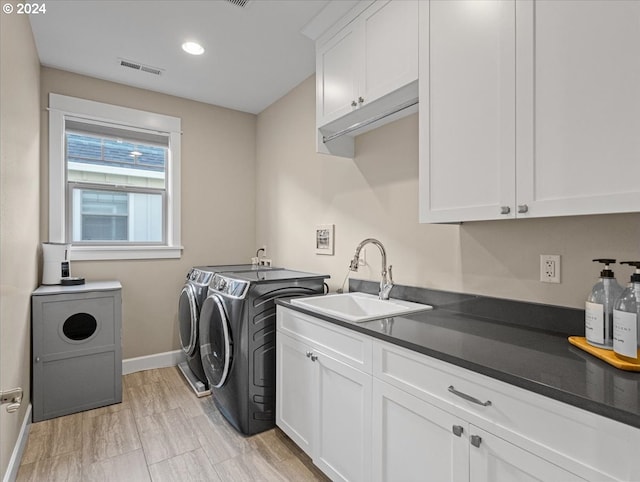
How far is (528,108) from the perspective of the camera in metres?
1.21

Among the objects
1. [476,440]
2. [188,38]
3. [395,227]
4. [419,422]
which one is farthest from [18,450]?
[188,38]

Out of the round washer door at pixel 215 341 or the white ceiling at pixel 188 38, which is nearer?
the white ceiling at pixel 188 38

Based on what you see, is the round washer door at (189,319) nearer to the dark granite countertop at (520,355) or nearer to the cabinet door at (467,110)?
the dark granite countertop at (520,355)

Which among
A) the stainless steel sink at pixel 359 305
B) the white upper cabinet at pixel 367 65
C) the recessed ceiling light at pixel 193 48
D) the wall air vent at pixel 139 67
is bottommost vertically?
the stainless steel sink at pixel 359 305

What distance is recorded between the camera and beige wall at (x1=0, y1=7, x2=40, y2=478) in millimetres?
1546

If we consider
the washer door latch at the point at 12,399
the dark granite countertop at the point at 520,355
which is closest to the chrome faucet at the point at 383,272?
the dark granite countertop at the point at 520,355

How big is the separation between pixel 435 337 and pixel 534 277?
1.83 ft

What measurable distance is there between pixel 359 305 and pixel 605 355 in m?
1.31

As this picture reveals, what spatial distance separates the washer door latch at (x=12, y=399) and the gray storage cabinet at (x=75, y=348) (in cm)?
160

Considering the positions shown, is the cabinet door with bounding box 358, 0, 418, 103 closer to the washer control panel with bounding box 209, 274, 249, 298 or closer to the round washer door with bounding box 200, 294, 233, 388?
the washer control panel with bounding box 209, 274, 249, 298

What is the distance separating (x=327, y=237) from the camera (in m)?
2.76

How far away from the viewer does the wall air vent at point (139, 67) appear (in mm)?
2732

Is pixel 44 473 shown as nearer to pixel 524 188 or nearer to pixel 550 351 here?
pixel 550 351

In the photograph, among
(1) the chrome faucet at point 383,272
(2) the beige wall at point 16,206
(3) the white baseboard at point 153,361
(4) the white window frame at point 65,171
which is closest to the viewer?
(2) the beige wall at point 16,206
